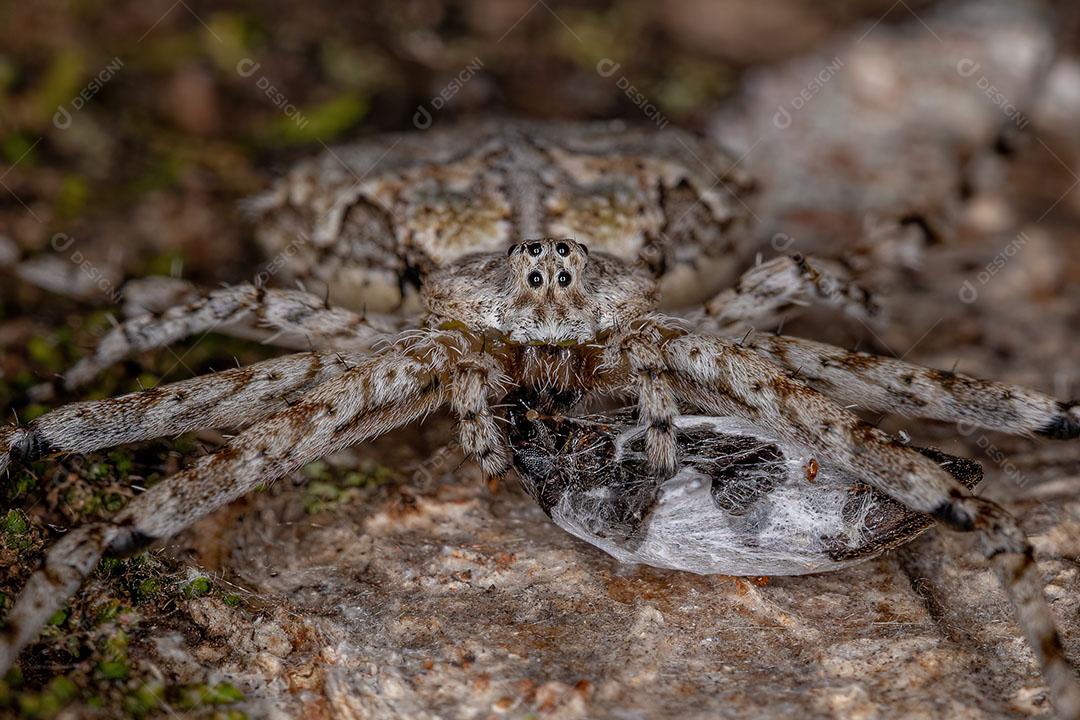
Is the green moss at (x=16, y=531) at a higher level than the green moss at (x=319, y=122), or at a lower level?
lower

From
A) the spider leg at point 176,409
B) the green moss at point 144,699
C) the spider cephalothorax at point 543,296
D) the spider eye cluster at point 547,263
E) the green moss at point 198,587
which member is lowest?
the green moss at point 144,699

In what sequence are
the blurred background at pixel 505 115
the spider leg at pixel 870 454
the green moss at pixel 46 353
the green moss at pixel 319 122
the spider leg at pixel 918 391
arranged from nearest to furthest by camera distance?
the spider leg at pixel 870 454
the blurred background at pixel 505 115
the spider leg at pixel 918 391
the green moss at pixel 46 353
the green moss at pixel 319 122

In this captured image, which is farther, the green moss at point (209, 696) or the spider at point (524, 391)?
the spider at point (524, 391)

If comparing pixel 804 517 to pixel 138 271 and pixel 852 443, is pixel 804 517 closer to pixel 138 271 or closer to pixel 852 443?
pixel 852 443

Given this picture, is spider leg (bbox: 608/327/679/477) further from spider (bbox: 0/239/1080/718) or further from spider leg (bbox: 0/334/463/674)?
spider leg (bbox: 0/334/463/674)

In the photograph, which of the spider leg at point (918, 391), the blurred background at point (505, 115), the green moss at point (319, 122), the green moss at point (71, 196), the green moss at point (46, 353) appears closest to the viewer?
the blurred background at point (505, 115)

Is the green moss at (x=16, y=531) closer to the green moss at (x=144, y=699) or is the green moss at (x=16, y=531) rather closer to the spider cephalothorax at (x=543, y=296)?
the green moss at (x=144, y=699)

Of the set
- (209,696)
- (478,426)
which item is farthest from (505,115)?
(209,696)

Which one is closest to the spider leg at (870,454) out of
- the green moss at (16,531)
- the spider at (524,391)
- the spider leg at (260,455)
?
the spider at (524,391)

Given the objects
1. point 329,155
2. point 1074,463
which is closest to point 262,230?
point 329,155
